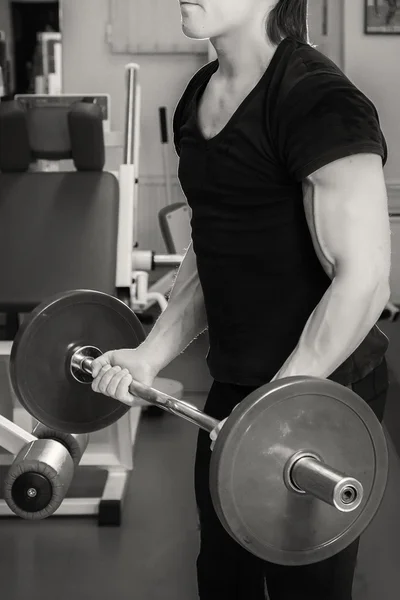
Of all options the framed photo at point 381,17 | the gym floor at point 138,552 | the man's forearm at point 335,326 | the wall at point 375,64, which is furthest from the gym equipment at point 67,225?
the framed photo at point 381,17

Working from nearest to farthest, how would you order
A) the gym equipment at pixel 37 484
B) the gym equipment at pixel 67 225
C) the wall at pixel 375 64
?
the gym equipment at pixel 37 484
the gym equipment at pixel 67 225
the wall at pixel 375 64

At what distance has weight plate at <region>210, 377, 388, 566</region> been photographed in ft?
2.49

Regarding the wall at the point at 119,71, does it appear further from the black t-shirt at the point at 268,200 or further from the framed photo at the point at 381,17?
the black t-shirt at the point at 268,200

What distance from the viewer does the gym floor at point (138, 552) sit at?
1910mm

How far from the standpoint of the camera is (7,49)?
5434 mm

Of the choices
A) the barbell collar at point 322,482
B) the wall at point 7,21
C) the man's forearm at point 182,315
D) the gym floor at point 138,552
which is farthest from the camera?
the wall at point 7,21

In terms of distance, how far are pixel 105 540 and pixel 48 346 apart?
1.12 m

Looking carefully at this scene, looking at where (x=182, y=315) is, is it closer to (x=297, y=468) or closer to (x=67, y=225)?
(x=297, y=468)

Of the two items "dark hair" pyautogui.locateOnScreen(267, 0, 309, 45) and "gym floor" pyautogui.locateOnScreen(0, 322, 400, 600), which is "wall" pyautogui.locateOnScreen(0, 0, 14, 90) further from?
"dark hair" pyautogui.locateOnScreen(267, 0, 309, 45)

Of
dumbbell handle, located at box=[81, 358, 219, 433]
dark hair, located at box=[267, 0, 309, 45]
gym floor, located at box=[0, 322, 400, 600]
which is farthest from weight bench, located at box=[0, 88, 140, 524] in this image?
dark hair, located at box=[267, 0, 309, 45]

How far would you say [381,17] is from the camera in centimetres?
502

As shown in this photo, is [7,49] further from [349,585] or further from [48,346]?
[349,585]

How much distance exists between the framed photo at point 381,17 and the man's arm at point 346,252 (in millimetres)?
4508

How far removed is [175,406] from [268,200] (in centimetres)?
23
